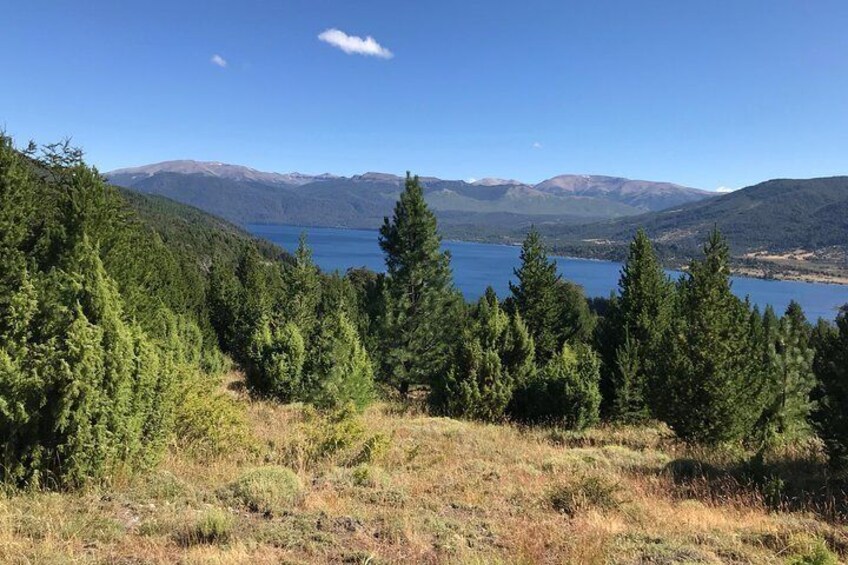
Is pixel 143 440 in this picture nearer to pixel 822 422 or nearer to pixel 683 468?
pixel 683 468

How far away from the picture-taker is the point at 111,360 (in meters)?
6.25

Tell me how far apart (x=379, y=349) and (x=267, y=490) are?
22.1m

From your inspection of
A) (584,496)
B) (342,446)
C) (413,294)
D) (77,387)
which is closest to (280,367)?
(342,446)

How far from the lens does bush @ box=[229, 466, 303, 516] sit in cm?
630

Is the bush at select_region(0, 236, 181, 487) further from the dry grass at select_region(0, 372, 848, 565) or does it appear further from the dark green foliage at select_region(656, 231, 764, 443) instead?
the dark green foliage at select_region(656, 231, 764, 443)

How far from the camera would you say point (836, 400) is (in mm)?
10703

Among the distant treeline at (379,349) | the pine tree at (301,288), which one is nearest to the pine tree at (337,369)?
the distant treeline at (379,349)

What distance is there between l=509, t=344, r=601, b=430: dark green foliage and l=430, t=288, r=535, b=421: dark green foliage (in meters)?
0.89

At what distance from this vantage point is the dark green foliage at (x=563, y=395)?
64.6 feet

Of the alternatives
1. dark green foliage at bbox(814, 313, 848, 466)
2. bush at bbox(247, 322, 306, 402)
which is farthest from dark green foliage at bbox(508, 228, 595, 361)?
dark green foliage at bbox(814, 313, 848, 466)

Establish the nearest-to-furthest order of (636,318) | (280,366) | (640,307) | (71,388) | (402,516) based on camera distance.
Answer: (71,388)
(402,516)
(280,366)
(636,318)
(640,307)

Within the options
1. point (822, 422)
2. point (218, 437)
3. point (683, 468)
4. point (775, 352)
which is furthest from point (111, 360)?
point (775, 352)

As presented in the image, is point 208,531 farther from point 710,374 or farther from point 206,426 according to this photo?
point 710,374

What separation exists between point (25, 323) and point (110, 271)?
11104 millimetres
